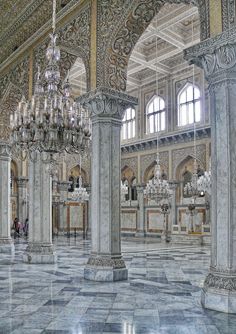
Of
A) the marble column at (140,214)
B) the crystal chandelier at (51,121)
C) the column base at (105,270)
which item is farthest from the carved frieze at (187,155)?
the crystal chandelier at (51,121)

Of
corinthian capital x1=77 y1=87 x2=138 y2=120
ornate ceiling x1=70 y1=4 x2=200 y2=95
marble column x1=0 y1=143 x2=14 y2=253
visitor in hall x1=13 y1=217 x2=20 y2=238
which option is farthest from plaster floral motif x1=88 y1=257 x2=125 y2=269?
visitor in hall x1=13 y1=217 x2=20 y2=238

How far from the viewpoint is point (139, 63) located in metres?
18.5

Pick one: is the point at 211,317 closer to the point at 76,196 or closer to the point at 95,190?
the point at 95,190

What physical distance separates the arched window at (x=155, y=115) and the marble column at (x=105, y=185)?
13.1m

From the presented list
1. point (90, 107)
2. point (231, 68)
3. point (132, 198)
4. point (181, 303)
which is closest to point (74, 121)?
point (90, 107)

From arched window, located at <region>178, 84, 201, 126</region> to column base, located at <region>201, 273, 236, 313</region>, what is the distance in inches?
566

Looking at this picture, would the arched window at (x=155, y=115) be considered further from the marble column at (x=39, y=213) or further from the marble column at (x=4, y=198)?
the marble column at (x=39, y=213)

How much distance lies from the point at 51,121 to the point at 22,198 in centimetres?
1763

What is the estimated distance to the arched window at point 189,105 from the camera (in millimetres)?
19703

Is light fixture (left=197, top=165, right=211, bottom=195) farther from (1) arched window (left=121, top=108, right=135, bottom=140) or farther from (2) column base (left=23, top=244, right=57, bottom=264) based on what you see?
(1) arched window (left=121, top=108, right=135, bottom=140)

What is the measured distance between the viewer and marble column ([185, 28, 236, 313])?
5.81m

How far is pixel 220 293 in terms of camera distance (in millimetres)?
5719

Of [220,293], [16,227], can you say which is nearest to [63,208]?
[16,227]

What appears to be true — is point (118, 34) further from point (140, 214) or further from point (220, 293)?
point (140, 214)
